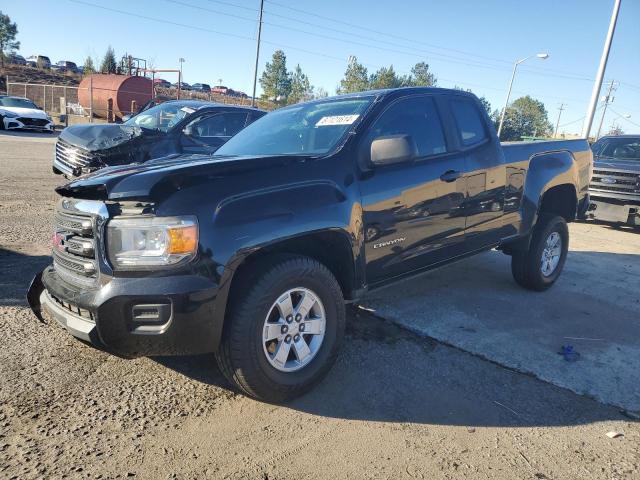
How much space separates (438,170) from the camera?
12.8 ft

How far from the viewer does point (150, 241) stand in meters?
2.53

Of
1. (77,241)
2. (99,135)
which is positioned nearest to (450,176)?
(77,241)

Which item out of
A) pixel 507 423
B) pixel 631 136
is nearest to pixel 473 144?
pixel 507 423

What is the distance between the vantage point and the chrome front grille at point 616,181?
31.3 feet

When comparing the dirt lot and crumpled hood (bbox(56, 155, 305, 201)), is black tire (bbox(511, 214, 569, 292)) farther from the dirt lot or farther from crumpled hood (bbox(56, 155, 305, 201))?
crumpled hood (bbox(56, 155, 305, 201))

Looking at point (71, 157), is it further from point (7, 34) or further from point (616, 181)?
point (7, 34)

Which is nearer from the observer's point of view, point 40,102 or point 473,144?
point 473,144

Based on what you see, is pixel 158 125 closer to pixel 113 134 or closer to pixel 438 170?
pixel 113 134

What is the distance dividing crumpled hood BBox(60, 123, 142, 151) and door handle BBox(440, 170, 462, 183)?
570cm

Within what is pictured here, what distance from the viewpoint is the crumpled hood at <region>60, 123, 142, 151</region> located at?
794 centimetres

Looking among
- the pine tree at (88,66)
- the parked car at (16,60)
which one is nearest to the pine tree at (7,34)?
the parked car at (16,60)

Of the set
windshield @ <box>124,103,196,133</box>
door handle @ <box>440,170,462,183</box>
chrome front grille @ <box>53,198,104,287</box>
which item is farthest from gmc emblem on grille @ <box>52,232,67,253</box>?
windshield @ <box>124,103,196,133</box>

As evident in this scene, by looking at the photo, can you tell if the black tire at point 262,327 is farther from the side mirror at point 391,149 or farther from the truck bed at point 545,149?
the truck bed at point 545,149

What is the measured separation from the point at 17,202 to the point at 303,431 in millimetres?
7112
